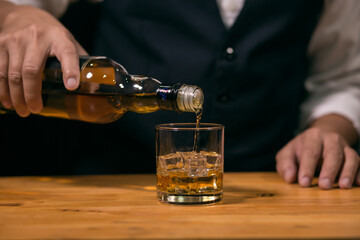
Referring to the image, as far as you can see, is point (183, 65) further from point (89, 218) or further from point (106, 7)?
point (89, 218)

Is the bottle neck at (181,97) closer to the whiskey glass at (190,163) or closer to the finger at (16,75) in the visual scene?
the whiskey glass at (190,163)

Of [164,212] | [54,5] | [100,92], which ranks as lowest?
[164,212]

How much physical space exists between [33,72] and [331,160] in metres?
0.82

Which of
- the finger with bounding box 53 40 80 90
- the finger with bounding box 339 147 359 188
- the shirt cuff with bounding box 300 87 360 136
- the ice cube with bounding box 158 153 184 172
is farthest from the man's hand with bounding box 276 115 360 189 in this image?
the finger with bounding box 53 40 80 90

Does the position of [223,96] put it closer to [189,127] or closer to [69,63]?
[189,127]

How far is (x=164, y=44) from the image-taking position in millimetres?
1505

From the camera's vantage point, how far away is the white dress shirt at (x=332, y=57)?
1.52 m

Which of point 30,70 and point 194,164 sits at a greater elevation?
point 30,70

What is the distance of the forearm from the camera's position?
1438 millimetres

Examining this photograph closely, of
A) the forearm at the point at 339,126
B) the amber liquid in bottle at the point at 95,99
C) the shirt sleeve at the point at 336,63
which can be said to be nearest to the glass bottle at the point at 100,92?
the amber liquid in bottle at the point at 95,99

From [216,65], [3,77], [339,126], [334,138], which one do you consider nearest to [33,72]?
[3,77]

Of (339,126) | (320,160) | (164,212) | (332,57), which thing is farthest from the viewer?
(332,57)

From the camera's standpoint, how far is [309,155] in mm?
1226

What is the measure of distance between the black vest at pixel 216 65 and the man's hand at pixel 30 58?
17.2 inches
